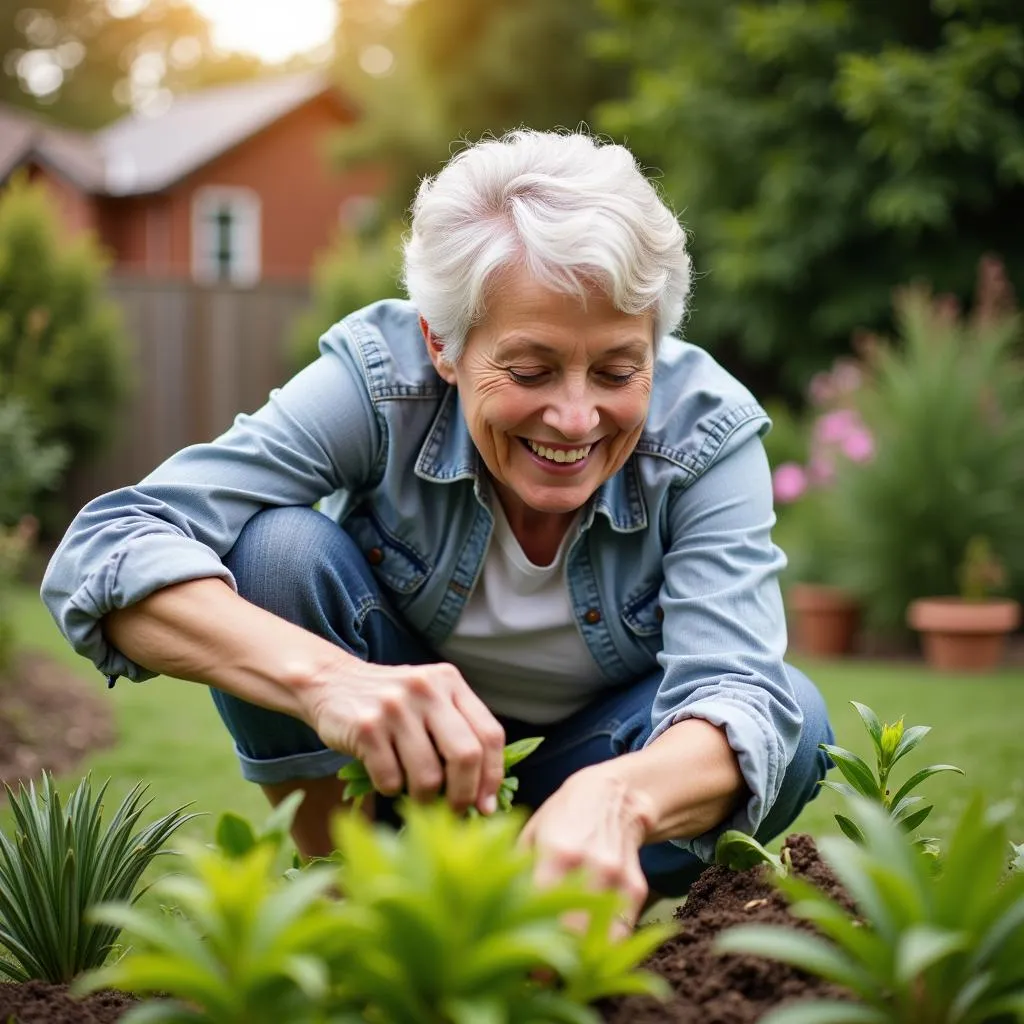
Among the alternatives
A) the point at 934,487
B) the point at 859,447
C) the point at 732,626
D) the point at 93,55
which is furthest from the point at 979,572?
the point at 93,55

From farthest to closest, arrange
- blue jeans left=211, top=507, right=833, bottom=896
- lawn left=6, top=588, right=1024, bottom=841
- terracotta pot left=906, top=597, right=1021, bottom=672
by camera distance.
Answer: terracotta pot left=906, top=597, right=1021, bottom=672 → lawn left=6, top=588, right=1024, bottom=841 → blue jeans left=211, top=507, right=833, bottom=896

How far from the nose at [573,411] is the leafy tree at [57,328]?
8.23m

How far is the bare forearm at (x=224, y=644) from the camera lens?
1.64m

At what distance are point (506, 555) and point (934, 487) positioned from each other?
14.8 ft

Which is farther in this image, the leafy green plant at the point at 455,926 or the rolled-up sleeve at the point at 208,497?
the rolled-up sleeve at the point at 208,497

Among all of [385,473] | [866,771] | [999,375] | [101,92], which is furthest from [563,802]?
[101,92]

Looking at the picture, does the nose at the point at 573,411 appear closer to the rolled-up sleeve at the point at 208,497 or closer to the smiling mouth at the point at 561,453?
the smiling mouth at the point at 561,453

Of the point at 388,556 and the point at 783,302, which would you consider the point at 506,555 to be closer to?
the point at 388,556

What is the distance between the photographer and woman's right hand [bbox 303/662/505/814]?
1453 mm

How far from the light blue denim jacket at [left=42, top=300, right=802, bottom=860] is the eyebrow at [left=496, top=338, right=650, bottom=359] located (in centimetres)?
30

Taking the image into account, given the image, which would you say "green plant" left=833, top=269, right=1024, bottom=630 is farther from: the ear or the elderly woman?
the ear

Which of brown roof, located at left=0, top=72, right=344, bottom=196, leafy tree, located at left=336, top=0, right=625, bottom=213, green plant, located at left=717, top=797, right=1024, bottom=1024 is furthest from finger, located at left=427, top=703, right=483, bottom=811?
brown roof, located at left=0, top=72, right=344, bottom=196

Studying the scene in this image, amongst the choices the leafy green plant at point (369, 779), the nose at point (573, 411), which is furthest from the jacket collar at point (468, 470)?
the leafy green plant at point (369, 779)

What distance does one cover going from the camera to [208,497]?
6.89 ft
